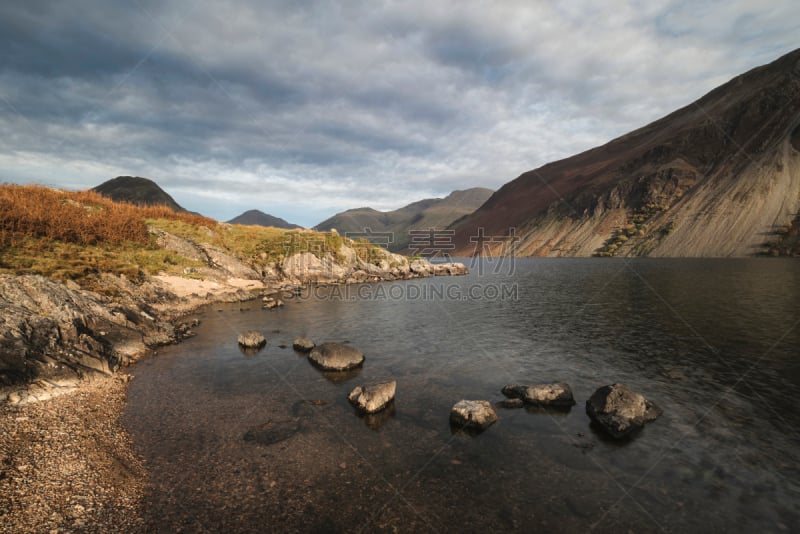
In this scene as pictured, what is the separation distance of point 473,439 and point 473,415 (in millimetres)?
1058

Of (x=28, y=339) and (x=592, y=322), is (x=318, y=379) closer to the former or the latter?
(x=28, y=339)

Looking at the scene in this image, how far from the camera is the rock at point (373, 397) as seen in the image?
1512 cm

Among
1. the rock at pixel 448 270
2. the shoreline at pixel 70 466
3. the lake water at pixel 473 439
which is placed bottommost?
the rock at pixel 448 270

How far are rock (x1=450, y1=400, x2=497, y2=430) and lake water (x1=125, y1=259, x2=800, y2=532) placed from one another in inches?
15.5

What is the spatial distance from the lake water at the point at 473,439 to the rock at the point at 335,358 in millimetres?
791


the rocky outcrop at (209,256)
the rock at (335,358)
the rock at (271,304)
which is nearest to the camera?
the rock at (335,358)

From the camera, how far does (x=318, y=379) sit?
19031 mm

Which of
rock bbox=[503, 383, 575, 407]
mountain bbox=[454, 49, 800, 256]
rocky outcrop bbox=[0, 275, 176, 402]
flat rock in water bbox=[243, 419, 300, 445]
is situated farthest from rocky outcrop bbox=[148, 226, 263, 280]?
mountain bbox=[454, 49, 800, 256]

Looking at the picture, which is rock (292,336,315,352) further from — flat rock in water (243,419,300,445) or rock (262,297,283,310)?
rock (262,297,283,310)

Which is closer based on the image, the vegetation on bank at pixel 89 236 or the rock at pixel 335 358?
the rock at pixel 335 358

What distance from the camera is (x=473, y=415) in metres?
13.9

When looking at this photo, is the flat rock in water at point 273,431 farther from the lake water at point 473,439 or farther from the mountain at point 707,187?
the mountain at point 707,187

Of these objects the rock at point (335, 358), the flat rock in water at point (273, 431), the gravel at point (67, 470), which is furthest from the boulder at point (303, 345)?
the gravel at point (67, 470)

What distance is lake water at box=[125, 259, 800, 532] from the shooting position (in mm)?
9219
